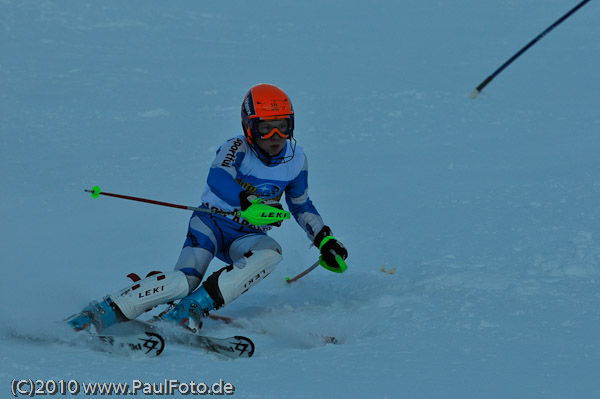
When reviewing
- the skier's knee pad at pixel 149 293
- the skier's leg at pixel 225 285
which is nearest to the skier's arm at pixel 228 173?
the skier's leg at pixel 225 285

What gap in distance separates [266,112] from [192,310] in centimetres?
122

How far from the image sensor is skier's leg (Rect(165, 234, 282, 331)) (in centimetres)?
418

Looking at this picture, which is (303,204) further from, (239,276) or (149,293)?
(149,293)

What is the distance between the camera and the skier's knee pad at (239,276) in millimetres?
4262

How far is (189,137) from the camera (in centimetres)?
843

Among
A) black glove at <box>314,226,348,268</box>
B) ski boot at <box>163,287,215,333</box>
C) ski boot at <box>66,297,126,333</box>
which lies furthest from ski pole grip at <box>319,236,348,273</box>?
ski boot at <box>66,297,126,333</box>

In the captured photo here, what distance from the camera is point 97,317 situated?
4059 mm

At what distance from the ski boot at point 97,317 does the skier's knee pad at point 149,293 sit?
0.12ft

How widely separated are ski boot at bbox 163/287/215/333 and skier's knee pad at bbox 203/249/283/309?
0.14ft

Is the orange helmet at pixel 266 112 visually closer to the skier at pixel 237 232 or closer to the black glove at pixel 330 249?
the skier at pixel 237 232

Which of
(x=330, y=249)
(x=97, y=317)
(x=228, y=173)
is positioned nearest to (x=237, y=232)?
(x=228, y=173)

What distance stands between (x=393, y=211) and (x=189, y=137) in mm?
2876

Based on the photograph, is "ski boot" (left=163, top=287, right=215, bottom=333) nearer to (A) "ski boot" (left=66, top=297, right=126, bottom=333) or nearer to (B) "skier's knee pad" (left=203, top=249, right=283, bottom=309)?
(B) "skier's knee pad" (left=203, top=249, right=283, bottom=309)

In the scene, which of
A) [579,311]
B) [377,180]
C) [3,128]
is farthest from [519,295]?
[3,128]
